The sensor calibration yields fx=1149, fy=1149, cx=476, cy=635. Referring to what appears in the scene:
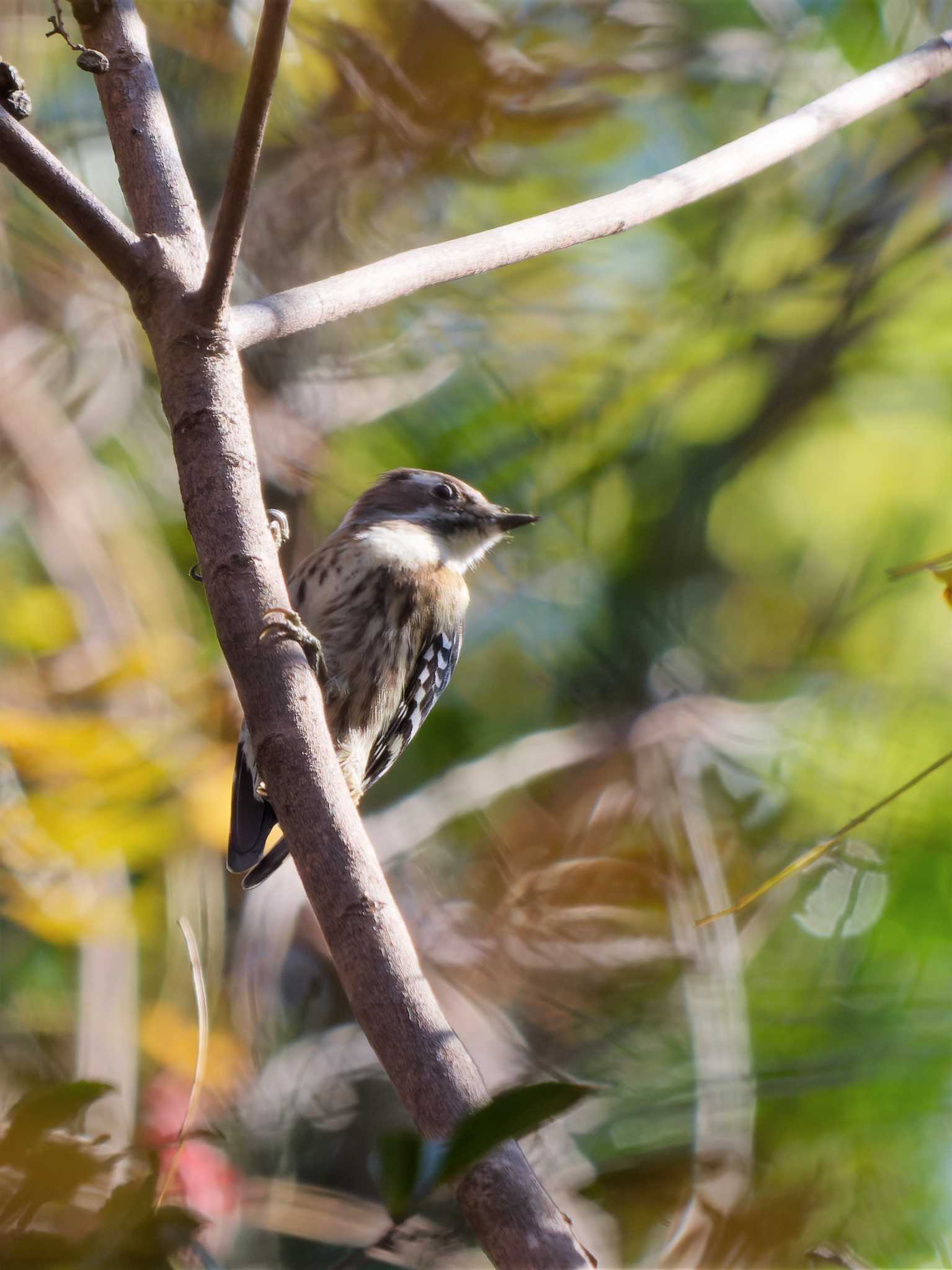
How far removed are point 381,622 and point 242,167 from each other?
165cm

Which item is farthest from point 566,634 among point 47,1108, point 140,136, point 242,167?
point 47,1108

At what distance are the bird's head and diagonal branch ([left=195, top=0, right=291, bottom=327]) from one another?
1588 mm

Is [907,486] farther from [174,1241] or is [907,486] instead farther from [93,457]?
[174,1241]

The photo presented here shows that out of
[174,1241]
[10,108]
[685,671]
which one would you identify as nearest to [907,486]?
[685,671]

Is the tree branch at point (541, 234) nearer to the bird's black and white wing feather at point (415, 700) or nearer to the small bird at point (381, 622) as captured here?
the small bird at point (381, 622)

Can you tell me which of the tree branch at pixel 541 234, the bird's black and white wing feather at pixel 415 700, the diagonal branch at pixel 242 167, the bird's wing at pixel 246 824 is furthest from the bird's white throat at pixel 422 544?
the diagonal branch at pixel 242 167

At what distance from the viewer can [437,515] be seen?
3.46m

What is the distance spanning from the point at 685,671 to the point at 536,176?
2.00m

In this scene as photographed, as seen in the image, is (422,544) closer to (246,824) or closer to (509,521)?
(509,521)

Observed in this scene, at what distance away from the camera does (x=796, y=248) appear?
4902mm

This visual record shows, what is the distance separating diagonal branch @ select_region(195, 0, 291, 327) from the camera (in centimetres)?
135

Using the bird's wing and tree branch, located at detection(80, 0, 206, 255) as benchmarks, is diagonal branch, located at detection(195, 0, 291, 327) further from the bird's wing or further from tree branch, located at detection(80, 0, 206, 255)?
the bird's wing

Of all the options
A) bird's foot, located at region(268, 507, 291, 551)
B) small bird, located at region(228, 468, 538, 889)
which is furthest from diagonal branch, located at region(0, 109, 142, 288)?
small bird, located at region(228, 468, 538, 889)

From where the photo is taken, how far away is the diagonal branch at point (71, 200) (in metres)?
1.62
